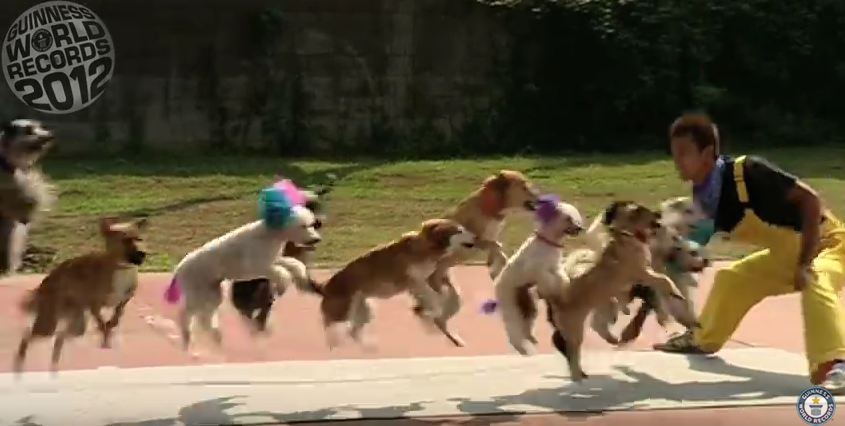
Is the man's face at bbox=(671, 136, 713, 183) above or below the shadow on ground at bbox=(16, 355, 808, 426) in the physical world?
above

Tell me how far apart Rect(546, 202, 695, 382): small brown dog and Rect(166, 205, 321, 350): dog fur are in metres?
1.31

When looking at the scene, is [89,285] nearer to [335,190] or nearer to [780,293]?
[780,293]

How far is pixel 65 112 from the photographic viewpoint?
15938 millimetres

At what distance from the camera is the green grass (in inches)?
503

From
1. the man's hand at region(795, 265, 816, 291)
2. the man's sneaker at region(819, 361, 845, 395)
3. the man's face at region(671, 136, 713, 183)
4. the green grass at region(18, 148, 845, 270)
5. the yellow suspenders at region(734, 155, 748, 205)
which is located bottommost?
the green grass at region(18, 148, 845, 270)

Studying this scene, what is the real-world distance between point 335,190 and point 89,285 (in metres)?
9.20

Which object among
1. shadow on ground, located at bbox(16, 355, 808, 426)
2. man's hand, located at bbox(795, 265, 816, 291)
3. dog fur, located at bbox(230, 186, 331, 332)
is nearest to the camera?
shadow on ground, located at bbox(16, 355, 808, 426)

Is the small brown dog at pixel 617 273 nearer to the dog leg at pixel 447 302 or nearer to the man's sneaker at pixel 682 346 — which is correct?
the dog leg at pixel 447 302

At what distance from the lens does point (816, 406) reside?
19.7 feet

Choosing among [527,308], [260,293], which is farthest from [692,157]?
[260,293]

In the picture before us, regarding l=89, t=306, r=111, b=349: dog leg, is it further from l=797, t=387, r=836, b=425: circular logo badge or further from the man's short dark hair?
l=797, t=387, r=836, b=425: circular logo badge

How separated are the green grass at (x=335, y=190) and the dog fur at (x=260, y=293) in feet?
19.1

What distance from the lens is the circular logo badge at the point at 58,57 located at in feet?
51.3

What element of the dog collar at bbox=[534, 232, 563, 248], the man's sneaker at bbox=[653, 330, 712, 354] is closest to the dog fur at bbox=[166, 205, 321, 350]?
the dog collar at bbox=[534, 232, 563, 248]
